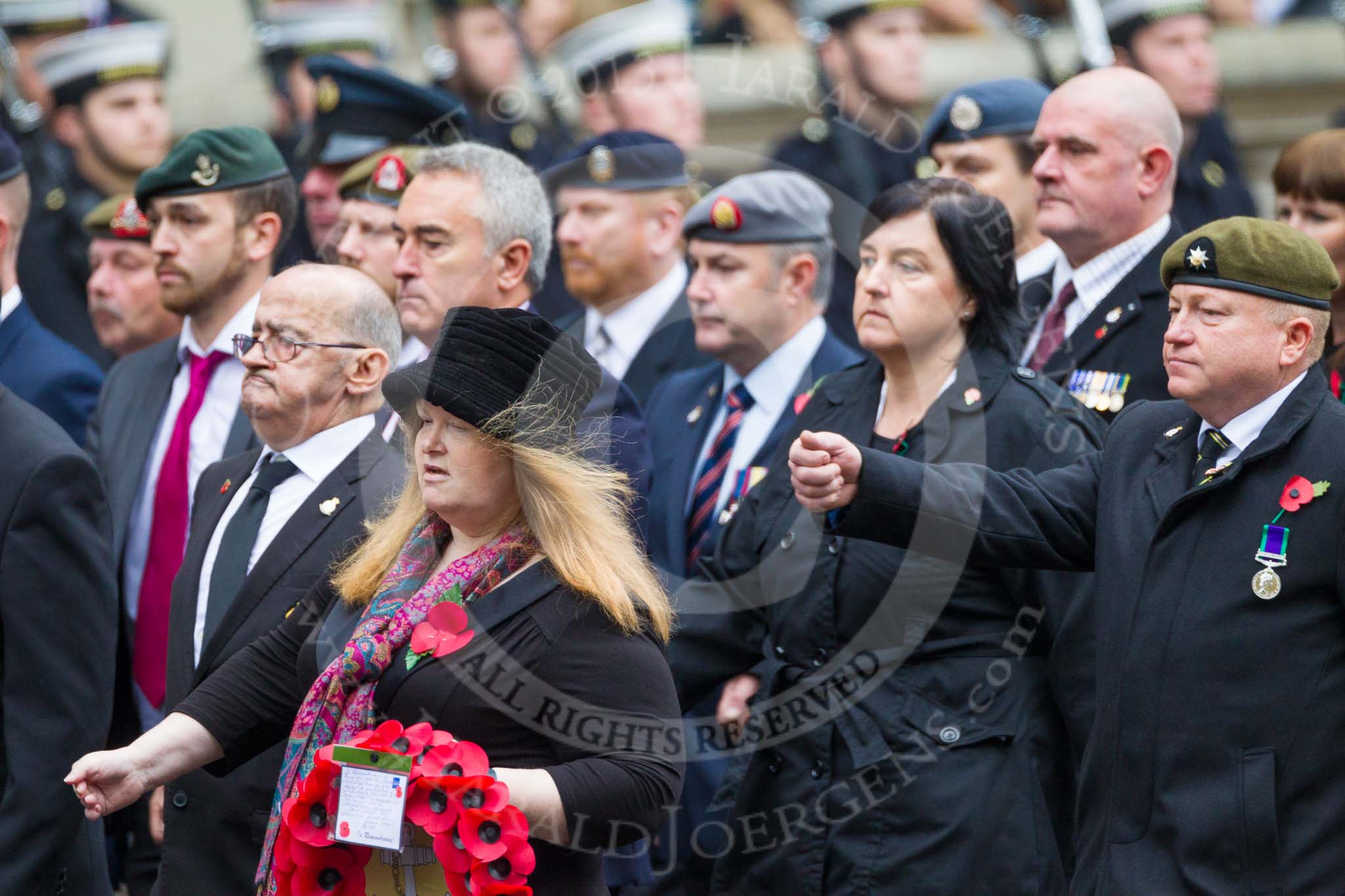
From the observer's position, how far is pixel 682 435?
5758 mm

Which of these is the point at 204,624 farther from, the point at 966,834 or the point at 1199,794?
the point at 1199,794

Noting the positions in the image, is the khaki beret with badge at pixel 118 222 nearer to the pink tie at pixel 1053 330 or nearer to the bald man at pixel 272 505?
the bald man at pixel 272 505

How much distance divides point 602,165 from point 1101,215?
1891 millimetres

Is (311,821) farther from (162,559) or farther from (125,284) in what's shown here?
(125,284)

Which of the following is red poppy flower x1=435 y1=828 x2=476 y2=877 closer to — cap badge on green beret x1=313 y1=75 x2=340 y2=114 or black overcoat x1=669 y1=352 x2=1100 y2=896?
black overcoat x1=669 y1=352 x2=1100 y2=896

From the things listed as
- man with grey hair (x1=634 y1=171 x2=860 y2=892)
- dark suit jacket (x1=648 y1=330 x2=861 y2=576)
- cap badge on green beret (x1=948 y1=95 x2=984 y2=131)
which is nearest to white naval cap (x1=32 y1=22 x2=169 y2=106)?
man with grey hair (x1=634 y1=171 x2=860 y2=892)

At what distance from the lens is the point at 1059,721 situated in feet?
15.1

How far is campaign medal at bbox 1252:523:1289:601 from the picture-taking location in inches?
146

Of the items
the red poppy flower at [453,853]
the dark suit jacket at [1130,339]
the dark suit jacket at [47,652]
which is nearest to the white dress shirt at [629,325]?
the dark suit jacket at [1130,339]

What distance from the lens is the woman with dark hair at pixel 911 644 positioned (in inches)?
172

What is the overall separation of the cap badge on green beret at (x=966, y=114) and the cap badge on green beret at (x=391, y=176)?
5.86 feet

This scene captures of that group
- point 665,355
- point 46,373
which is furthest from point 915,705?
point 46,373

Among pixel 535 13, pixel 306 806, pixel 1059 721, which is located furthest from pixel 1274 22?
pixel 306 806

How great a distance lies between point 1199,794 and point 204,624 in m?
2.42
